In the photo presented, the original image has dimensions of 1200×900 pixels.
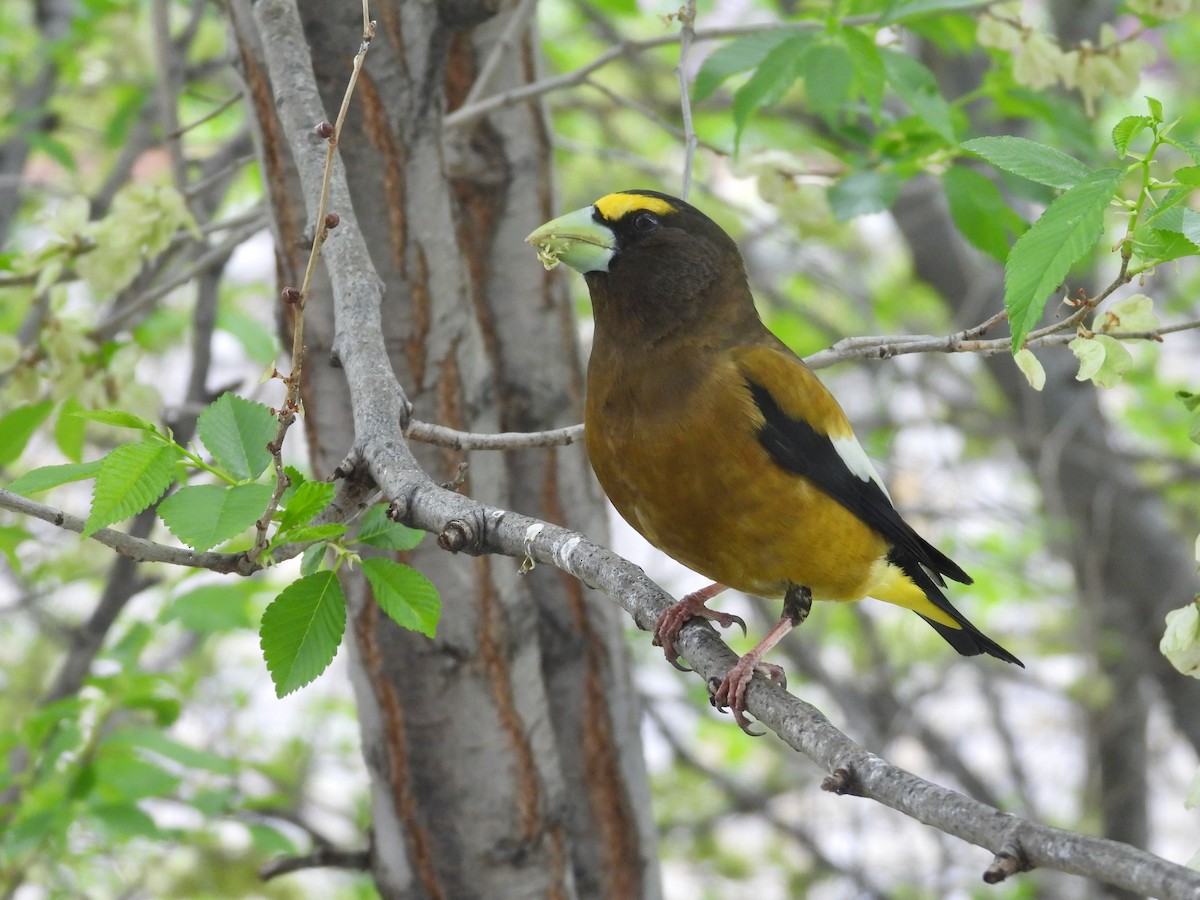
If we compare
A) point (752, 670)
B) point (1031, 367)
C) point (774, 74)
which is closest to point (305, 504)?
point (752, 670)

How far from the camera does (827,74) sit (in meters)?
2.90

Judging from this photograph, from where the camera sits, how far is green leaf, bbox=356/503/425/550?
1.98 m

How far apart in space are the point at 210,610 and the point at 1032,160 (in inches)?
83.8

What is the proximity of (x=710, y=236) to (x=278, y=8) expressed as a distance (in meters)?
1.12

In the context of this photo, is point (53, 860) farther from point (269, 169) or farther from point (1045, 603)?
point (1045, 603)

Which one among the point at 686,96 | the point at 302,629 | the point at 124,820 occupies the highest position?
the point at 686,96

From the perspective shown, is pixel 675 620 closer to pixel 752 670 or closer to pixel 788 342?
pixel 752 670

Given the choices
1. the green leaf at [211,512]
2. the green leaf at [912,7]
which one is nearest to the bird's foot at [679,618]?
the green leaf at [211,512]

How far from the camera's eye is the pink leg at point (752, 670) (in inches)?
92.4

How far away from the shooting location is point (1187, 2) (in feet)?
10.2

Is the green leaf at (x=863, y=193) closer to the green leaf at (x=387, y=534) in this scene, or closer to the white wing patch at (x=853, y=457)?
the white wing patch at (x=853, y=457)

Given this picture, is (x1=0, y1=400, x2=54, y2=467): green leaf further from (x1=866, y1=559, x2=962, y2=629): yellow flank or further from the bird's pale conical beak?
(x1=866, y1=559, x2=962, y2=629): yellow flank

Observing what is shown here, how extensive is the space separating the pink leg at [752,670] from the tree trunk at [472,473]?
608 millimetres

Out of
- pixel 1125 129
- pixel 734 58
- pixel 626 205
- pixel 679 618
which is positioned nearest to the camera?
pixel 1125 129
